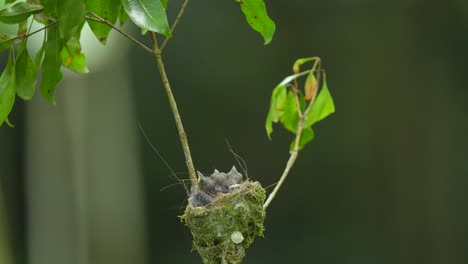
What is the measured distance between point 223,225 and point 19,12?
60 centimetres

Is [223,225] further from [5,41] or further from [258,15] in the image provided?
[5,41]

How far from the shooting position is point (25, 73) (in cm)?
185

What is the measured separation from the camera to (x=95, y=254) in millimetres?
8648

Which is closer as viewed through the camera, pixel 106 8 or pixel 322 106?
pixel 106 8

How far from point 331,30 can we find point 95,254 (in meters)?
3.52

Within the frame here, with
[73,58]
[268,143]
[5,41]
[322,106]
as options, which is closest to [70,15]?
[5,41]

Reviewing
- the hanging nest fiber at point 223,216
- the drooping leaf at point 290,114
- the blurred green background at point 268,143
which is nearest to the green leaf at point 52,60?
the hanging nest fiber at point 223,216

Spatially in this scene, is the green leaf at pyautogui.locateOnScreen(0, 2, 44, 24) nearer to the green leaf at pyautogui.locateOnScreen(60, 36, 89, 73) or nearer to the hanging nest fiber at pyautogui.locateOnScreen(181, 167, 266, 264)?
the green leaf at pyautogui.locateOnScreen(60, 36, 89, 73)

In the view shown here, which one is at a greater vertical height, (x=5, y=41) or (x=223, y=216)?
(x=5, y=41)

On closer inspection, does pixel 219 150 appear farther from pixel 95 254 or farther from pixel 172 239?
pixel 95 254

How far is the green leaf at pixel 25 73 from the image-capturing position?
1.84 meters

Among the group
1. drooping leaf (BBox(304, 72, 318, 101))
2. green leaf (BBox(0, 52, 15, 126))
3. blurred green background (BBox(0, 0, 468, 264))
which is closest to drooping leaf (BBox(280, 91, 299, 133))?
drooping leaf (BBox(304, 72, 318, 101))

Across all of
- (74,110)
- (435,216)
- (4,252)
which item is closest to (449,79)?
(435,216)

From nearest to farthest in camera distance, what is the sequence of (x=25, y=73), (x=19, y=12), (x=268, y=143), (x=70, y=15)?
(x=70, y=15)
(x=19, y=12)
(x=25, y=73)
(x=268, y=143)
